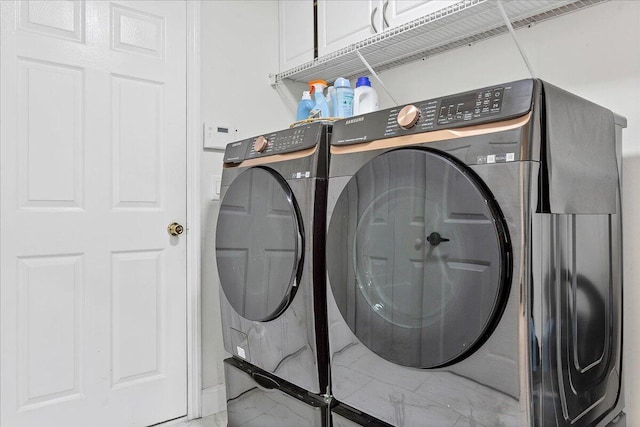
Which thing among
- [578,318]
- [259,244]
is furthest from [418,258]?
[259,244]

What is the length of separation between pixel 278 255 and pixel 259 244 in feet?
0.44

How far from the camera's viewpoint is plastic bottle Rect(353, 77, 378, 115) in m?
1.91

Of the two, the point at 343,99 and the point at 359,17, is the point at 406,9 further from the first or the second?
the point at 343,99

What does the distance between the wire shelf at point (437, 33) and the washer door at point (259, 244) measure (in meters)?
0.77

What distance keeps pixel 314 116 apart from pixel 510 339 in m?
1.35

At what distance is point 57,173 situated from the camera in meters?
1.80

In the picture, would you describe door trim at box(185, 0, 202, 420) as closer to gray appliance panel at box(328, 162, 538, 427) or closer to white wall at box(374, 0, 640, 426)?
gray appliance panel at box(328, 162, 538, 427)

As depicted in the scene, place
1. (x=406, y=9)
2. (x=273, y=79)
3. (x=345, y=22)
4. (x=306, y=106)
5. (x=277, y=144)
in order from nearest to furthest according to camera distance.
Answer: (x=277, y=144), (x=406, y=9), (x=345, y=22), (x=306, y=106), (x=273, y=79)

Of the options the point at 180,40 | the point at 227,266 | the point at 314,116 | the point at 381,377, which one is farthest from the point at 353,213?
the point at 180,40

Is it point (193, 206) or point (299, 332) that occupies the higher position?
point (193, 206)

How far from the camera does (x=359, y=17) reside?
6.22ft

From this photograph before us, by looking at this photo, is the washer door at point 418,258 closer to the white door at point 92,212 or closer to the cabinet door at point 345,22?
the cabinet door at point 345,22

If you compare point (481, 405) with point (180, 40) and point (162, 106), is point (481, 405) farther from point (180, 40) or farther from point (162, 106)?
point (180, 40)

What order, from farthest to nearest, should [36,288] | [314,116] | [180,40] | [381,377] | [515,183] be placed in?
[180,40], [314,116], [36,288], [381,377], [515,183]
